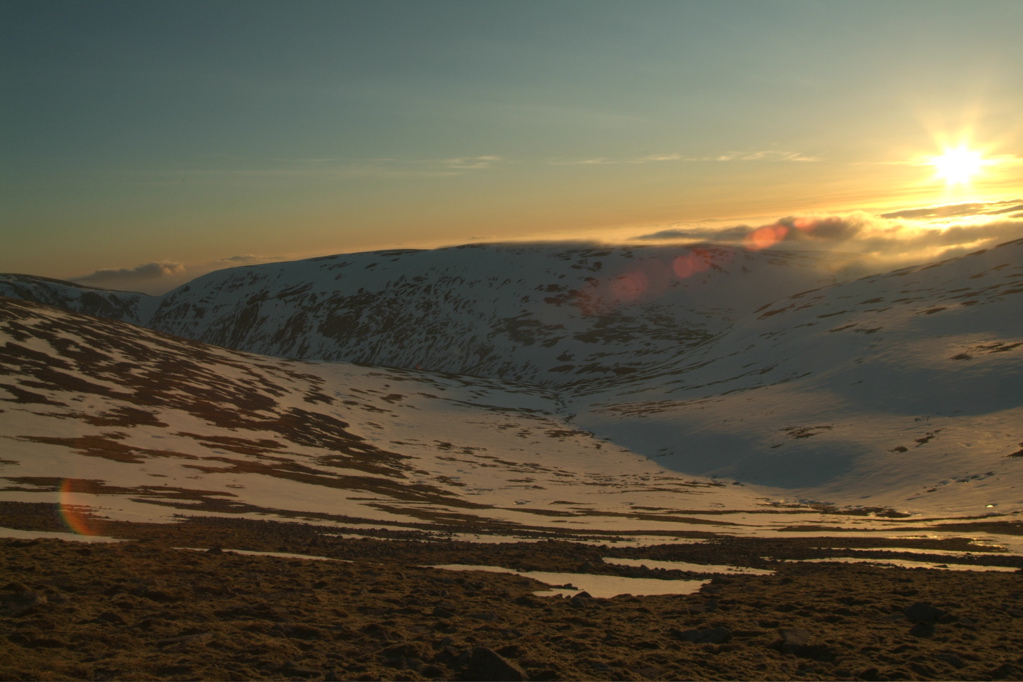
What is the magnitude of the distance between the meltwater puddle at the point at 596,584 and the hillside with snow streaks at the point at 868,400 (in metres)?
31.0

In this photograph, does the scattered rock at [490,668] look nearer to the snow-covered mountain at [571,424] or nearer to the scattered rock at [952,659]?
the scattered rock at [952,659]

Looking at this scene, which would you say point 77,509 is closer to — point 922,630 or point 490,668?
point 490,668

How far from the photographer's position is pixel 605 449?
7681cm

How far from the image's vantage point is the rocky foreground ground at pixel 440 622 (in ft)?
33.1

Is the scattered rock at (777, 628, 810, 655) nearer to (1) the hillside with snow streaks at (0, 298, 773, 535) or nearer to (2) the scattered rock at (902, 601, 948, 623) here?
(2) the scattered rock at (902, 601, 948, 623)

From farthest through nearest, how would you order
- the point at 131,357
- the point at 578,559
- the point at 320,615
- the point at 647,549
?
the point at 131,357
the point at 647,549
the point at 578,559
the point at 320,615

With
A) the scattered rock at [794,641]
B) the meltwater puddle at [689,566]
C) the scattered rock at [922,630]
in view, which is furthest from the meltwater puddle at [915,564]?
the scattered rock at [794,641]

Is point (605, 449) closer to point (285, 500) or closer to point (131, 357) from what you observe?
point (285, 500)

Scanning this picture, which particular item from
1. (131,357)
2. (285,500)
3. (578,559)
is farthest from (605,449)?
(578,559)

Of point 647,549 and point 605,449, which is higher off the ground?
point 647,549

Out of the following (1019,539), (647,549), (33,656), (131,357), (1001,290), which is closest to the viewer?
(33,656)

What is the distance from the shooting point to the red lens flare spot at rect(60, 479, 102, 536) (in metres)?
19.6

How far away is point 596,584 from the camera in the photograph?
56.5 feet

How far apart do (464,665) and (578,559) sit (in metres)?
10.9
